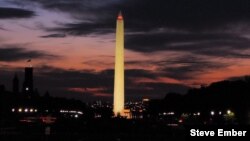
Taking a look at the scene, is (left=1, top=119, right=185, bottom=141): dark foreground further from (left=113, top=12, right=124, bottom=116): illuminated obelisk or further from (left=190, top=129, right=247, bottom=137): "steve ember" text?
(left=113, top=12, right=124, bottom=116): illuminated obelisk

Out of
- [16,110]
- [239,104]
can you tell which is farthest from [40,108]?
[239,104]

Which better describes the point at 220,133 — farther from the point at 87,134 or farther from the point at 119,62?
the point at 119,62

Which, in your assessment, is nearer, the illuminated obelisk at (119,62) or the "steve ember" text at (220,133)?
the "steve ember" text at (220,133)

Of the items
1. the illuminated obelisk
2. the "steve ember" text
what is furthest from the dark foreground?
the illuminated obelisk

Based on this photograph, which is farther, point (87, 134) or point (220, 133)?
point (87, 134)

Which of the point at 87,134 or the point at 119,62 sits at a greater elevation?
the point at 119,62

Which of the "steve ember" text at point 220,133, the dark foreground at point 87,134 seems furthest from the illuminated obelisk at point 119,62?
the "steve ember" text at point 220,133

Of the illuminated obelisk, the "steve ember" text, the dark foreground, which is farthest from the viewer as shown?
the illuminated obelisk

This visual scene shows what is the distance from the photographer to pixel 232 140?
1341 cm

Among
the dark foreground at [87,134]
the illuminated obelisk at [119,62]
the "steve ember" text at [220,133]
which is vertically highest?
the illuminated obelisk at [119,62]

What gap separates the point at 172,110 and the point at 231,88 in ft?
167

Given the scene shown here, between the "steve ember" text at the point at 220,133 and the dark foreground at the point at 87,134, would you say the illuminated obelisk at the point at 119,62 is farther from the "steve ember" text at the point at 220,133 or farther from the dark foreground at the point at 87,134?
the "steve ember" text at the point at 220,133

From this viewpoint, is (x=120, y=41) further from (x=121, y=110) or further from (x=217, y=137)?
(x=217, y=137)

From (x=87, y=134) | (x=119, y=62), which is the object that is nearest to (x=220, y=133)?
(x=87, y=134)
